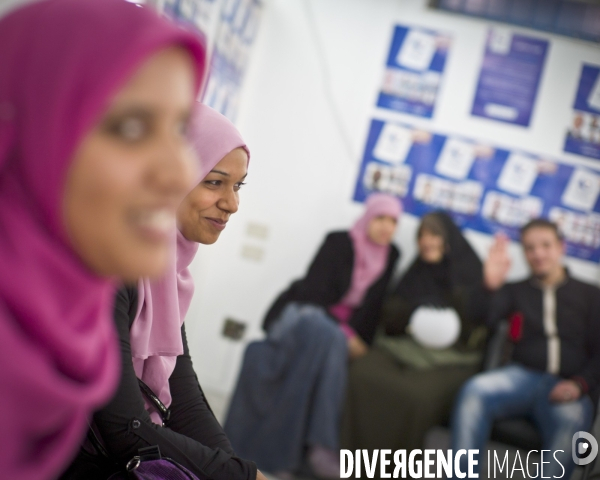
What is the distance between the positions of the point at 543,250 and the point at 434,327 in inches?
23.0

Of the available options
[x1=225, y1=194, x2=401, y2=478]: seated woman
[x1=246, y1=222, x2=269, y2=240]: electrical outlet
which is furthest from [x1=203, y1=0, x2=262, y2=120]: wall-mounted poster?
[x1=225, y1=194, x2=401, y2=478]: seated woman

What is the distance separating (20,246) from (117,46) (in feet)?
0.52

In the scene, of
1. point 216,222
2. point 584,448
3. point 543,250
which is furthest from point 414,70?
point 216,222

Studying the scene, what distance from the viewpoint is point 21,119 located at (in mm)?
420

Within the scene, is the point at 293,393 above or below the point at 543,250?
below

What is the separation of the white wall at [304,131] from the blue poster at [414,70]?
41 millimetres

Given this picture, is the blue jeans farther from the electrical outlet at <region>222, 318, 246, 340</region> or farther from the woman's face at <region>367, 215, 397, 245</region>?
the electrical outlet at <region>222, 318, 246, 340</region>

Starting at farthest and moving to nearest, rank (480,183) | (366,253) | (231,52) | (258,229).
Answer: (258,229), (480,183), (366,253), (231,52)

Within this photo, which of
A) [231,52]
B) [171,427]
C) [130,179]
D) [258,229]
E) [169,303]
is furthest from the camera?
[258,229]

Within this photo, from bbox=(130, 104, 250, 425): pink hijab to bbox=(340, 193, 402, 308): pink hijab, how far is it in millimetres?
1845

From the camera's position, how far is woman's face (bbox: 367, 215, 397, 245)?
2719 mm

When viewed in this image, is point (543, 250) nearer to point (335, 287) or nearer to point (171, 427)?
point (335, 287)

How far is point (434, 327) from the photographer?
95.3 inches

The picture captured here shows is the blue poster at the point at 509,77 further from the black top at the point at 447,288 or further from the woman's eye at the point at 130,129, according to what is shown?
the woman's eye at the point at 130,129
